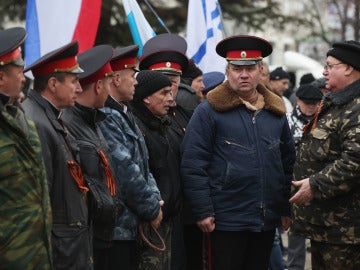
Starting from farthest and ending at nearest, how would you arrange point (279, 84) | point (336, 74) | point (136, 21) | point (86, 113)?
point (279, 84), point (136, 21), point (336, 74), point (86, 113)

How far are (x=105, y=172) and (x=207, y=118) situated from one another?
1.40 m

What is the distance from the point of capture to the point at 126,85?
6090 millimetres

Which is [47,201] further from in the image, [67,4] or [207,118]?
[67,4]

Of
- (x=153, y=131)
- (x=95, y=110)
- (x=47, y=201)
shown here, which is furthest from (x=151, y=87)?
(x=47, y=201)

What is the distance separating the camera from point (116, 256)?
5.75 metres

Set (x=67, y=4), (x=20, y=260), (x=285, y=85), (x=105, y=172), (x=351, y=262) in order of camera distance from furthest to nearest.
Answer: (x=285, y=85), (x=67, y=4), (x=351, y=262), (x=105, y=172), (x=20, y=260)

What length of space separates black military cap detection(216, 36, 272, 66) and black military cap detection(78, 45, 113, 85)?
134cm

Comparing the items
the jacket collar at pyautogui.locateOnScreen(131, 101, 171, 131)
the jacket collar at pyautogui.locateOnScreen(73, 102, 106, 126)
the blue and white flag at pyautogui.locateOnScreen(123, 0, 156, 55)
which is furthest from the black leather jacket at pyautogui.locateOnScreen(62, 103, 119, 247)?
the blue and white flag at pyautogui.locateOnScreen(123, 0, 156, 55)

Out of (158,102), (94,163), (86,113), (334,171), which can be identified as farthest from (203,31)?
(94,163)

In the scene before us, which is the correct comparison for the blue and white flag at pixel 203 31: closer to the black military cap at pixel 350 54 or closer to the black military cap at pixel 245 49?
the black military cap at pixel 245 49

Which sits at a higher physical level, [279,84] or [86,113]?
[86,113]

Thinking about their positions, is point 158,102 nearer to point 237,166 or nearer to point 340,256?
point 237,166

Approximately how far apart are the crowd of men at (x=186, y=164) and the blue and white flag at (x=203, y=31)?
336 cm

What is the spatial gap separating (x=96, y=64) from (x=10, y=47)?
112cm
